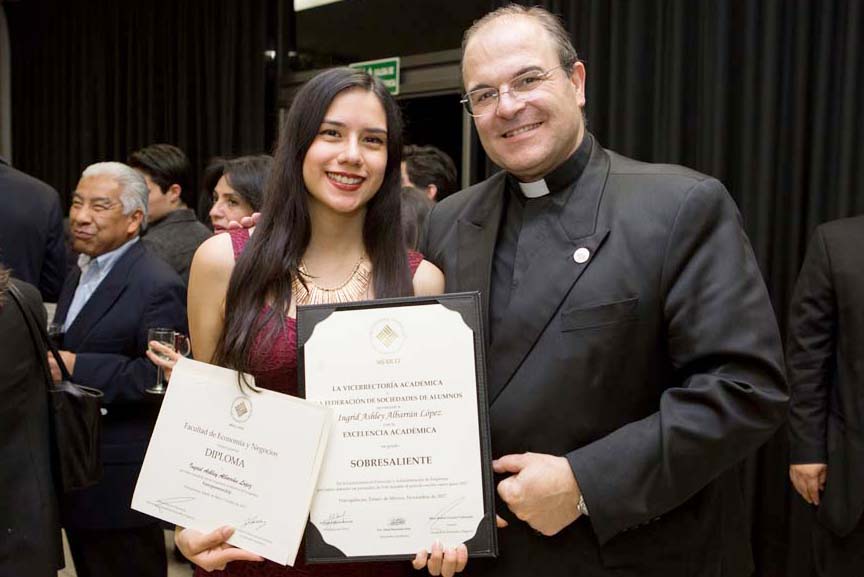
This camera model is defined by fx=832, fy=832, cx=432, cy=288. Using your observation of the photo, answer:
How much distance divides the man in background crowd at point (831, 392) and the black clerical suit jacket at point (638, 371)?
1125 millimetres

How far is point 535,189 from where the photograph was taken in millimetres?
1634

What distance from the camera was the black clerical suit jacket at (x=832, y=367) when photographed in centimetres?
247

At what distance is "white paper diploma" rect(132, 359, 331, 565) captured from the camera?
1.40m

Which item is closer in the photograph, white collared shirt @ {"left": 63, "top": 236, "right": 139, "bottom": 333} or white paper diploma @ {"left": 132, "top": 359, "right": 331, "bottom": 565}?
white paper diploma @ {"left": 132, "top": 359, "right": 331, "bottom": 565}

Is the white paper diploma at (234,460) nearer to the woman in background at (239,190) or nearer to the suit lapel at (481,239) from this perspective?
the suit lapel at (481,239)

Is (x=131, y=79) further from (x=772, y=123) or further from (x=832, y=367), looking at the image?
(x=832, y=367)

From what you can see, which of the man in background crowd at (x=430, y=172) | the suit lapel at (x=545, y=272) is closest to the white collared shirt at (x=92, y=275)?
the man in background crowd at (x=430, y=172)

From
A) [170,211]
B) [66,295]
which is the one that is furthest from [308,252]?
[170,211]

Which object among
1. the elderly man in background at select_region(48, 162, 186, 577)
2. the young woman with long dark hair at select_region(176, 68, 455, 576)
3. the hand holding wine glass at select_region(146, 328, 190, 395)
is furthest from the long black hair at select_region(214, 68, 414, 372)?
the elderly man in background at select_region(48, 162, 186, 577)
